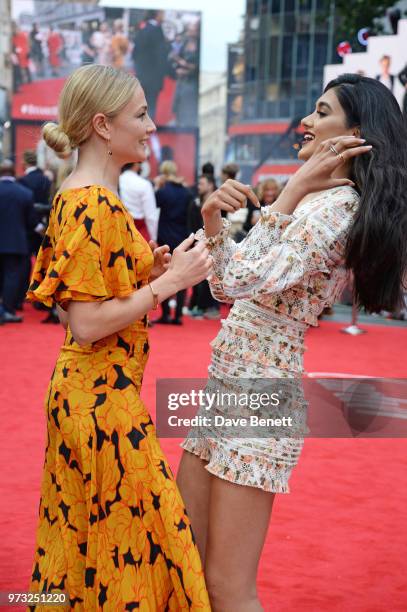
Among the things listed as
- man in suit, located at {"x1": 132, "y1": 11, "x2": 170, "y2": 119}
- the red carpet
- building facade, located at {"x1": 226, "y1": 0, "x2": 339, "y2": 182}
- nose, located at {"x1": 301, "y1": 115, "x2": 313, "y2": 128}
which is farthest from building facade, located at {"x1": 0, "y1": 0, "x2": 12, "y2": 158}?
nose, located at {"x1": 301, "y1": 115, "x2": 313, "y2": 128}

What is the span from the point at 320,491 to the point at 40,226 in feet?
24.2

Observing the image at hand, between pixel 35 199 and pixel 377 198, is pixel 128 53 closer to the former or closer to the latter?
pixel 35 199

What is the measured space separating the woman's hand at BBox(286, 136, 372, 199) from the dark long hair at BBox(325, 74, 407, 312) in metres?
0.09

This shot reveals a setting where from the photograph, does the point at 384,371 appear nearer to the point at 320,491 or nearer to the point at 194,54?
the point at 320,491

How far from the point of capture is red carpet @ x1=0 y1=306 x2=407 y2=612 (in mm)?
3941

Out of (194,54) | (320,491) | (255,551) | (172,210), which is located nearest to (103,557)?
(255,551)

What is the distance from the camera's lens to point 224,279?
8.39ft

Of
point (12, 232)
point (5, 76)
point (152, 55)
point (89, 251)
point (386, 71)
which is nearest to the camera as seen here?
point (89, 251)

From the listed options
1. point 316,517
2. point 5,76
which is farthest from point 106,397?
point 5,76

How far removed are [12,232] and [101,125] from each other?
8.94 m

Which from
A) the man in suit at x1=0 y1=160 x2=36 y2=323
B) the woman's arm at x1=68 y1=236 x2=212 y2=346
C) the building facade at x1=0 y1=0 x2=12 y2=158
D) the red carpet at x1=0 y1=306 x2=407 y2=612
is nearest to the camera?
the woman's arm at x1=68 y1=236 x2=212 y2=346

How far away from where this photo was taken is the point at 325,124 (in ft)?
9.03

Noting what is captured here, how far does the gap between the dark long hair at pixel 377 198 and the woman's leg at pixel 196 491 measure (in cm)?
71

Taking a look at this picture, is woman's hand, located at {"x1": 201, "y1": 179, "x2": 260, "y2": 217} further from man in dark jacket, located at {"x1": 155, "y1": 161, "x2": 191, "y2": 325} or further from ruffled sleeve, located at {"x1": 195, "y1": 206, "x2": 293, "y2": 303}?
man in dark jacket, located at {"x1": 155, "y1": 161, "x2": 191, "y2": 325}
